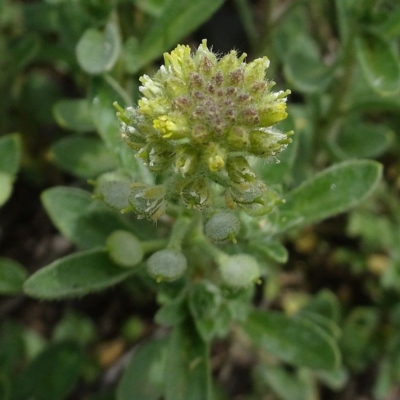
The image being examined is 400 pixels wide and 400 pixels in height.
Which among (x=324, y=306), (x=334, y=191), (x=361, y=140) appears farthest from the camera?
(x=361, y=140)

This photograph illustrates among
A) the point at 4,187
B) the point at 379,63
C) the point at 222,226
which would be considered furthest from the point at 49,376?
the point at 379,63

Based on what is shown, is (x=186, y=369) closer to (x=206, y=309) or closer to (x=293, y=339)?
(x=206, y=309)

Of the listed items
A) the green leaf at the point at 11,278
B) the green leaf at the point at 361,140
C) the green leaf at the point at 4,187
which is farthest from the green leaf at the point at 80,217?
the green leaf at the point at 361,140

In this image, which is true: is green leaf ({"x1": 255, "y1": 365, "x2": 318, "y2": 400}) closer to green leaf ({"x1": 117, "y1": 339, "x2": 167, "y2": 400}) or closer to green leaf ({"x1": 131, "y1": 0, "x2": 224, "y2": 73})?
green leaf ({"x1": 117, "y1": 339, "x2": 167, "y2": 400})

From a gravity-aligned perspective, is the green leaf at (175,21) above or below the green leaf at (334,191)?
above

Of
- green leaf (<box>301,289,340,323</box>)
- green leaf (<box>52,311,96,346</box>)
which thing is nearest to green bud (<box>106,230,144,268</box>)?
green leaf (<box>301,289,340,323</box>)

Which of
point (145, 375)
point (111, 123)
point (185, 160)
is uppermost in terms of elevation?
point (111, 123)

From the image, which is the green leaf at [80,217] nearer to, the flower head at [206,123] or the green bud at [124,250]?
the green bud at [124,250]
